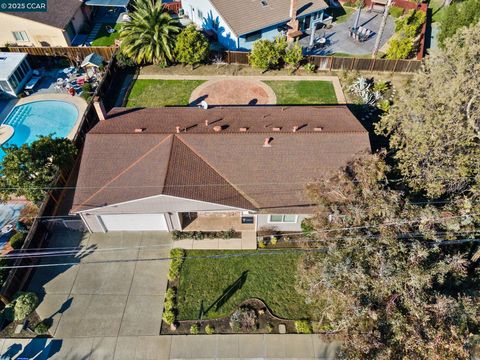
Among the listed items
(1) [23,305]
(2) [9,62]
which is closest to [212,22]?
(2) [9,62]

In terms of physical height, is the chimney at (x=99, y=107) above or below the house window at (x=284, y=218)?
above

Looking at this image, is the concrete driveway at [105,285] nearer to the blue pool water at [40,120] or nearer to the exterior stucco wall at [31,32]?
the blue pool water at [40,120]

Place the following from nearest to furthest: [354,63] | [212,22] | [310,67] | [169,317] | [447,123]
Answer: [447,123]
[169,317]
[354,63]
[310,67]
[212,22]

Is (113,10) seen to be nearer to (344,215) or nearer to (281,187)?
(281,187)

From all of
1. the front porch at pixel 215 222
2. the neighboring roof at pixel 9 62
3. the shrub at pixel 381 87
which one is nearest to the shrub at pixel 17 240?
the front porch at pixel 215 222

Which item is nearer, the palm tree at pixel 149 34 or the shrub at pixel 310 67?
the palm tree at pixel 149 34

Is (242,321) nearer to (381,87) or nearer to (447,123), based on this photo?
(447,123)
